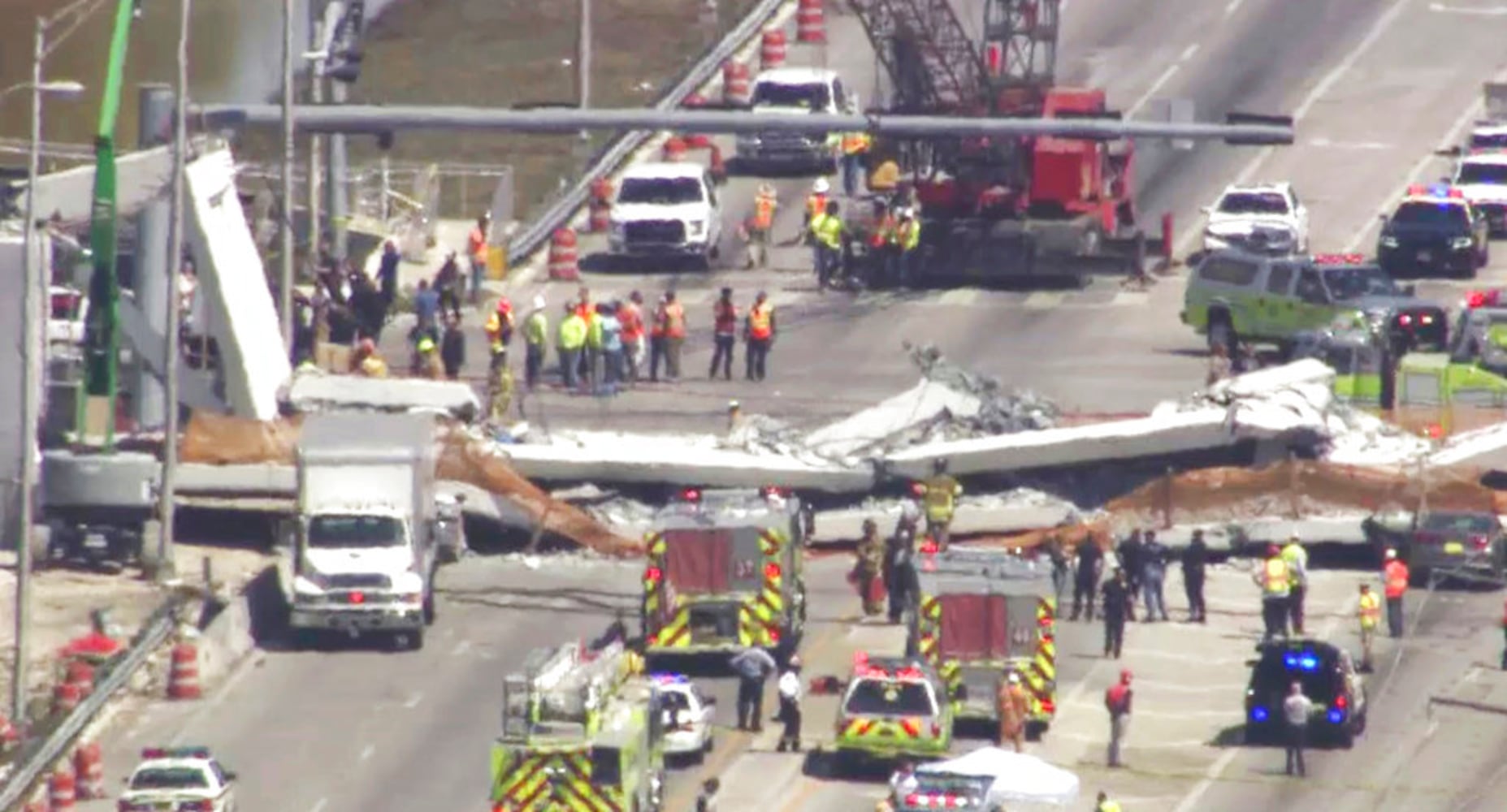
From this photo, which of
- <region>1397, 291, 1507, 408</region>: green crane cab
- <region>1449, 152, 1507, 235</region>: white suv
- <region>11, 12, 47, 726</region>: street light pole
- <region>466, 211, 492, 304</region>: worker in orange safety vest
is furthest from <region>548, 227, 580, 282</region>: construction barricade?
<region>11, 12, 47, 726</region>: street light pole

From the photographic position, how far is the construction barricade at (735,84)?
357ft

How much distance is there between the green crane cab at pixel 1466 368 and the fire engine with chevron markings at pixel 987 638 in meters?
17.3

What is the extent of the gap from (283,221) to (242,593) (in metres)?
10.2

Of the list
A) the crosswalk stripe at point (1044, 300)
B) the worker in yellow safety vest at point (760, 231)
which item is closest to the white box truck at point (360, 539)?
the crosswalk stripe at point (1044, 300)

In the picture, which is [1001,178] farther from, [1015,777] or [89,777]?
[1015,777]

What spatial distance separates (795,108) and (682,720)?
130ft

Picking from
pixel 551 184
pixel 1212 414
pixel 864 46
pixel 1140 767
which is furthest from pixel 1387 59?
pixel 1140 767

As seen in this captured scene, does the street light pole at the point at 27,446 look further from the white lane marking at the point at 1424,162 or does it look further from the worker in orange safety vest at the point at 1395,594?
the white lane marking at the point at 1424,162

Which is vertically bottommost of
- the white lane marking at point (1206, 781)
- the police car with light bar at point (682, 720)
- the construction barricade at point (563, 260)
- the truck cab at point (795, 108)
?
the white lane marking at point (1206, 781)

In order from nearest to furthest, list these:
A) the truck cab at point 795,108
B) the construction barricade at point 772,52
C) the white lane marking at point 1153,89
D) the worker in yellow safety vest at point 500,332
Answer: the worker in yellow safety vest at point 500,332 < the truck cab at point 795,108 < the white lane marking at point 1153,89 < the construction barricade at point 772,52

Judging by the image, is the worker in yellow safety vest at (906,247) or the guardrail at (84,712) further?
the worker in yellow safety vest at (906,247)

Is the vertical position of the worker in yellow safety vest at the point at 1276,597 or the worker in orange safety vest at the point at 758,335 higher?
A: the worker in orange safety vest at the point at 758,335

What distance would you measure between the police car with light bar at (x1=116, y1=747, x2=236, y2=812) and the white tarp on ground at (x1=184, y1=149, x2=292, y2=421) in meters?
19.5

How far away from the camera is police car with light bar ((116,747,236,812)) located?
6044 centimetres
